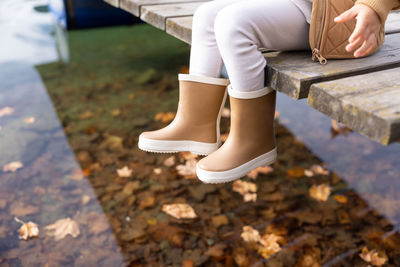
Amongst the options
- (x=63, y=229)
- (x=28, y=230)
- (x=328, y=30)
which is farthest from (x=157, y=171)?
(x=328, y=30)

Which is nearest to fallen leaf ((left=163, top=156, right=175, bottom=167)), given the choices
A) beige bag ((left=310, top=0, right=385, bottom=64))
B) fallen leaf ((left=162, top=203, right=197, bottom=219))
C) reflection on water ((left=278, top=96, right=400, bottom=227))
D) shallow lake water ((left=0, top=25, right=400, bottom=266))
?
shallow lake water ((left=0, top=25, right=400, bottom=266))

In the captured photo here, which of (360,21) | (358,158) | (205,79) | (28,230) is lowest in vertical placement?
(28,230)

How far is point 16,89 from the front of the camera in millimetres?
3244

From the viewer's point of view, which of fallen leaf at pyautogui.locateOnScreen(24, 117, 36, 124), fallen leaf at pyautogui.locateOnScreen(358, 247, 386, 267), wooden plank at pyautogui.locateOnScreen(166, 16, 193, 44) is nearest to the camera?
wooden plank at pyautogui.locateOnScreen(166, 16, 193, 44)

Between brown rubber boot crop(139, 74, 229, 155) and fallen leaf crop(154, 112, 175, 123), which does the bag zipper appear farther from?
fallen leaf crop(154, 112, 175, 123)

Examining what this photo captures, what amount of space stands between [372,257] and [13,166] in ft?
6.29

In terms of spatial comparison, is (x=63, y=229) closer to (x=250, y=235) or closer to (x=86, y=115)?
(x=250, y=235)

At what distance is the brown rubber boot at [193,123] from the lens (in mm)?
1343

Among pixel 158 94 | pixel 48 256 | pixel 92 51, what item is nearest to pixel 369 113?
pixel 48 256

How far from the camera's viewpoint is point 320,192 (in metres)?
2.13

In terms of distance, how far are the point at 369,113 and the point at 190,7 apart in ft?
4.23

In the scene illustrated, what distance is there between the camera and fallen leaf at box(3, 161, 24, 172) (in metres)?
2.27

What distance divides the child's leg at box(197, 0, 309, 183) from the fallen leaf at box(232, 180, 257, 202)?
757mm

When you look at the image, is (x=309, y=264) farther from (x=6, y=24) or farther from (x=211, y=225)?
(x=6, y=24)
